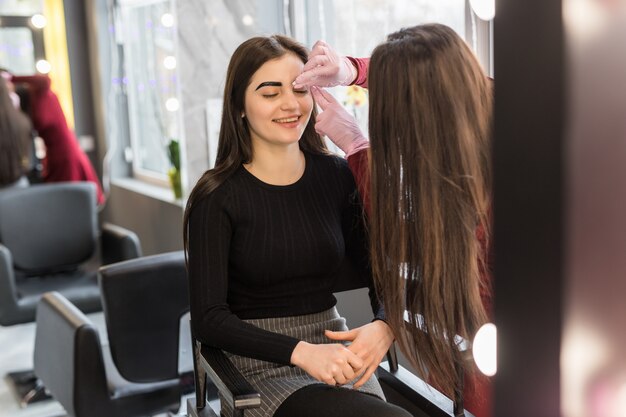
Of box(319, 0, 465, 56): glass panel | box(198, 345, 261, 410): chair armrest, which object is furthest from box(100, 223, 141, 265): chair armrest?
box(198, 345, 261, 410): chair armrest

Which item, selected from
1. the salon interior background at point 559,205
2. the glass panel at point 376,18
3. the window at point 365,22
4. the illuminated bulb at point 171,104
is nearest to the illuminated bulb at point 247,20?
the window at point 365,22

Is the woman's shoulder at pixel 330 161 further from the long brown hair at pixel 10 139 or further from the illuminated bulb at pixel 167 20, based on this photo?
the illuminated bulb at pixel 167 20

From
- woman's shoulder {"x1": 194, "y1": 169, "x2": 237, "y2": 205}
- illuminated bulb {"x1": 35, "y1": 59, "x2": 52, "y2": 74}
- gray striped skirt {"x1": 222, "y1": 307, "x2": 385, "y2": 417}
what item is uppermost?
illuminated bulb {"x1": 35, "y1": 59, "x2": 52, "y2": 74}

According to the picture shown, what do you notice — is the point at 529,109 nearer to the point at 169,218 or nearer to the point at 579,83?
the point at 579,83

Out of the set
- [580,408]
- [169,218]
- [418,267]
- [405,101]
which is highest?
[405,101]

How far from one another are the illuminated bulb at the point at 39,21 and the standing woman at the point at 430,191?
4.09 meters

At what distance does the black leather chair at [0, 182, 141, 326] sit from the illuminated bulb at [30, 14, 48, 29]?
200 centimetres

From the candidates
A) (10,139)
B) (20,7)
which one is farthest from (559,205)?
(20,7)

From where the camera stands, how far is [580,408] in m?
0.26

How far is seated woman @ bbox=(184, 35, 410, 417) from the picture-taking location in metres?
1.32

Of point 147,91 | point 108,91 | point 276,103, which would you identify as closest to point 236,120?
point 276,103

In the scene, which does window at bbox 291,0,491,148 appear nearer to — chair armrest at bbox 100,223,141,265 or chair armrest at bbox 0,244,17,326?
chair armrest at bbox 100,223,141,265

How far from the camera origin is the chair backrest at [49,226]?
2932 mm

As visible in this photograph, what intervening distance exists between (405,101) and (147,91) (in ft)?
11.4
